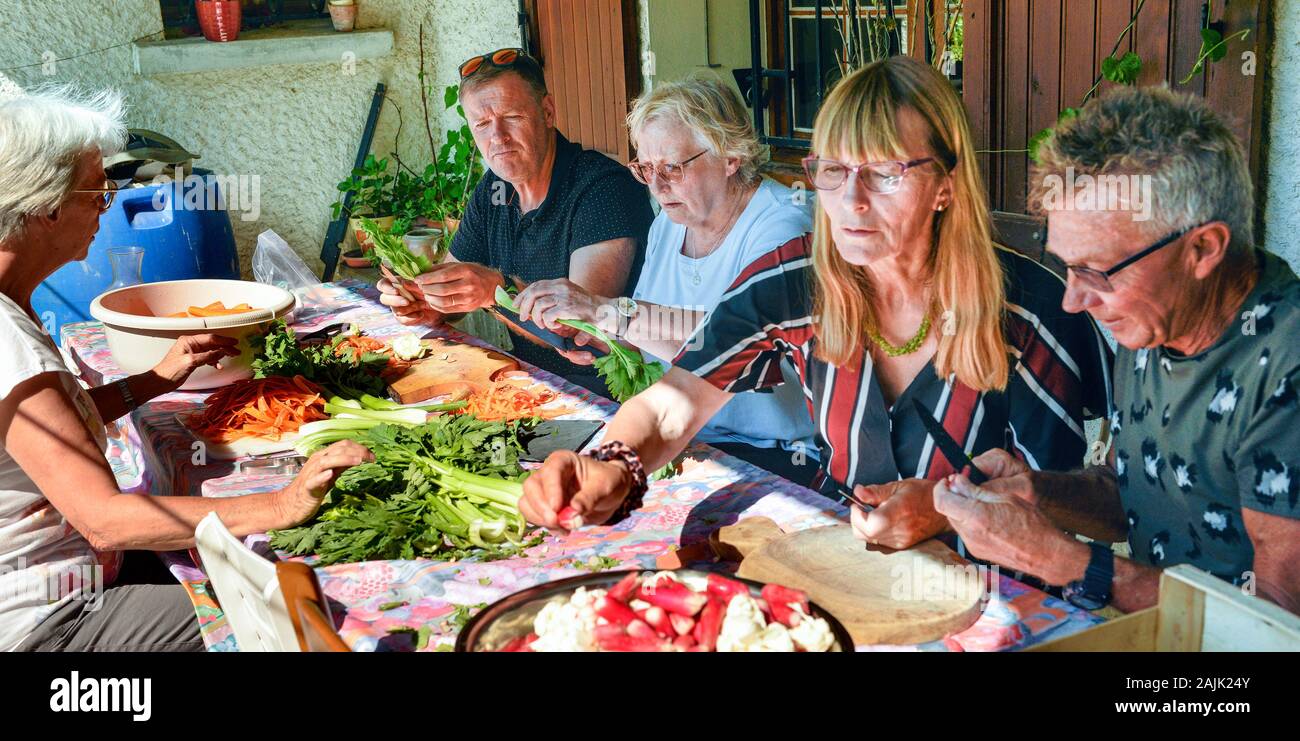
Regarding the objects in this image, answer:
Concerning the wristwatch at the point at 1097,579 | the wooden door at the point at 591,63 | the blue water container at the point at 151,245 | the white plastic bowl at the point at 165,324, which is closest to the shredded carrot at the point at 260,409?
the white plastic bowl at the point at 165,324

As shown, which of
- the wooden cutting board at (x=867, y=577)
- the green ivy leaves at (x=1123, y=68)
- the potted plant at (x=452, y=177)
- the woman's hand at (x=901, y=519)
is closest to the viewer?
the wooden cutting board at (x=867, y=577)

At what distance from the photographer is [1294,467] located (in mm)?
1880

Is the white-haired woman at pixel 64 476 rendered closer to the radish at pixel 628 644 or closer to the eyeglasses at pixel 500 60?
the radish at pixel 628 644

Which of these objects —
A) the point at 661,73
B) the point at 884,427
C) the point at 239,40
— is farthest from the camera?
the point at 239,40

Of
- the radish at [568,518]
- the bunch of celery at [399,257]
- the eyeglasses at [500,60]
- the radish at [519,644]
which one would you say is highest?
the eyeglasses at [500,60]

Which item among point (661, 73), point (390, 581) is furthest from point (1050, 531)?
point (661, 73)

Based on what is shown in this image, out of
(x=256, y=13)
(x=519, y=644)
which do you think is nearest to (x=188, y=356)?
Result: (x=519, y=644)

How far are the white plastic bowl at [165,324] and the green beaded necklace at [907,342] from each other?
1713 millimetres

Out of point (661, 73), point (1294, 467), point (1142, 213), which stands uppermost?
point (661, 73)

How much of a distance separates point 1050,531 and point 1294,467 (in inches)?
15.6

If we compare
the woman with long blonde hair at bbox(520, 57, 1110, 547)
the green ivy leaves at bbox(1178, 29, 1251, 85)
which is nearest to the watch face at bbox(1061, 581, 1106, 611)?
the woman with long blonde hair at bbox(520, 57, 1110, 547)

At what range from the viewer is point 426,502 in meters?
2.35

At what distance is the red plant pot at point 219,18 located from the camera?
6.41 metres
